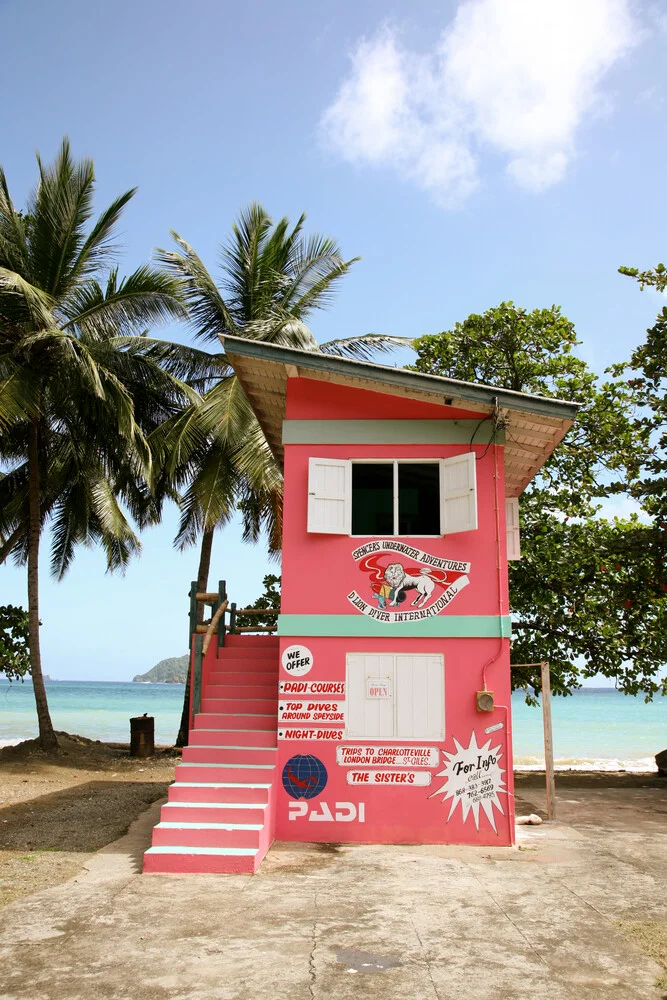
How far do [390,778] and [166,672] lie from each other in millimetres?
132118

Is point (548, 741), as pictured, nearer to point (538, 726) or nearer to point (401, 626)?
point (401, 626)

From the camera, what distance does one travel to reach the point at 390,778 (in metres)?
9.05

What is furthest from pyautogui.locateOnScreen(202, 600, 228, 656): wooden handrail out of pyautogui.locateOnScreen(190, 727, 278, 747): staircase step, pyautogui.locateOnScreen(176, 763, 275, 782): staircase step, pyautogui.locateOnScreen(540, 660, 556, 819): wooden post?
pyautogui.locateOnScreen(540, 660, 556, 819): wooden post

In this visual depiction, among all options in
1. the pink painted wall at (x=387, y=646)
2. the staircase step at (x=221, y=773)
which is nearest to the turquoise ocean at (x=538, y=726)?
the pink painted wall at (x=387, y=646)

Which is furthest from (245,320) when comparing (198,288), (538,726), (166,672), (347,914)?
(166,672)

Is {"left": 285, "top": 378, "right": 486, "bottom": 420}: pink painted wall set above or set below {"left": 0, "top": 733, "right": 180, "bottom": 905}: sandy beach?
above

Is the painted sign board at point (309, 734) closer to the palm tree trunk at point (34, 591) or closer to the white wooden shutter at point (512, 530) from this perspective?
the white wooden shutter at point (512, 530)

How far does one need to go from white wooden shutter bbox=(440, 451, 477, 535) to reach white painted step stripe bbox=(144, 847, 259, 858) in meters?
4.09

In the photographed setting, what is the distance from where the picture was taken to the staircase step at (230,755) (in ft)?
29.7

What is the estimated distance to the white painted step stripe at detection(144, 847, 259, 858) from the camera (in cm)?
765

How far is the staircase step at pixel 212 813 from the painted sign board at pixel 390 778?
1.27 metres

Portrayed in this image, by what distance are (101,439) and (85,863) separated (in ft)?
41.2

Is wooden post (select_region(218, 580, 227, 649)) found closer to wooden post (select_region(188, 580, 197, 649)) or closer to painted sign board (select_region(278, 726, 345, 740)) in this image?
wooden post (select_region(188, 580, 197, 649))

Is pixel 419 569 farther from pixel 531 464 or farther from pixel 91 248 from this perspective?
pixel 91 248
